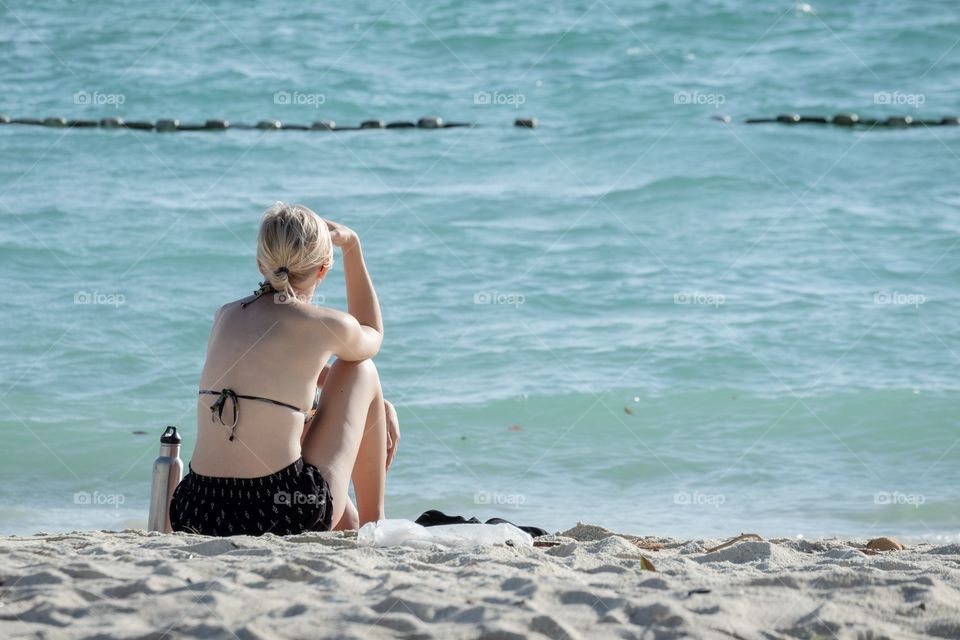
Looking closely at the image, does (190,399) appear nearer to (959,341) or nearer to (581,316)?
(581,316)

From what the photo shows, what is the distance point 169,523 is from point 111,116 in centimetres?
1067

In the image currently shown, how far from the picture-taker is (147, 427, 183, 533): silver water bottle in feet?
12.8

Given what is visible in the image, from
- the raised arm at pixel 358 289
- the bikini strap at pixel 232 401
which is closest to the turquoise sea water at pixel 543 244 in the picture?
the raised arm at pixel 358 289

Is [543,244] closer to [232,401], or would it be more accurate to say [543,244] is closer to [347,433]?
[347,433]

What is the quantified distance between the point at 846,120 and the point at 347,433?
10.5 metres

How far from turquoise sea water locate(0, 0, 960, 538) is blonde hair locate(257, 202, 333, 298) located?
6.75 ft

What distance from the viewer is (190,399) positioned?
7.14m

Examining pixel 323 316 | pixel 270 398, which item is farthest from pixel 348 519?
pixel 323 316

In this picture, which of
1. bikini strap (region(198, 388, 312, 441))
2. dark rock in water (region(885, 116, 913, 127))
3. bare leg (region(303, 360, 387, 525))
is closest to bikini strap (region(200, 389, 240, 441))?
bikini strap (region(198, 388, 312, 441))

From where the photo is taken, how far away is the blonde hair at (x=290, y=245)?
359cm

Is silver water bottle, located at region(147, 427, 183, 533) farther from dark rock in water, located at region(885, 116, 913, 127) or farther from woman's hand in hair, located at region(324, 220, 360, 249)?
dark rock in water, located at region(885, 116, 913, 127)

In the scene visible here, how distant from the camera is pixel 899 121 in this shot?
1289 cm

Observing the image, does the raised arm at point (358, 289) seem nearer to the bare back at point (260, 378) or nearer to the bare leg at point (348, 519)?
the bare back at point (260, 378)

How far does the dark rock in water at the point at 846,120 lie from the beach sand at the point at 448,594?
33.9 ft
